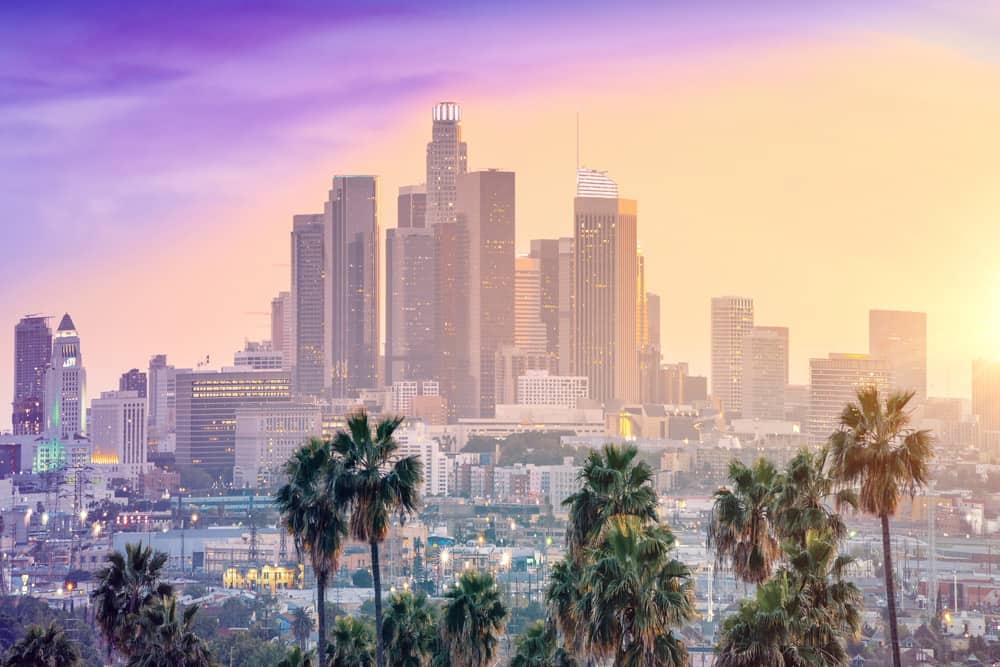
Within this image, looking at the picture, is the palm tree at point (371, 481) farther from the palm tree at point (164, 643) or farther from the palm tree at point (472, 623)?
the palm tree at point (164, 643)

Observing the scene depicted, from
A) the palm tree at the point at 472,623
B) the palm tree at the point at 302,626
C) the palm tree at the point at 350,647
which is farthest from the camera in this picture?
the palm tree at the point at 302,626

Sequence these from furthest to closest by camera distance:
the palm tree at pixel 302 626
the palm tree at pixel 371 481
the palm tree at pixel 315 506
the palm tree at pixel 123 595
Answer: the palm tree at pixel 302 626
the palm tree at pixel 123 595
the palm tree at pixel 315 506
the palm tree at pixel 371 481

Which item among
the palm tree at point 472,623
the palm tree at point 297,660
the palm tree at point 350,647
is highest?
the palm tree at point 472,623

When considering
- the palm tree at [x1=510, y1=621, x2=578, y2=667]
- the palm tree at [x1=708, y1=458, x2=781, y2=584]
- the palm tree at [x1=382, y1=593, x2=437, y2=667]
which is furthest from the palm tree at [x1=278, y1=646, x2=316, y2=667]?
the palm tree at [x1=708, y1=458, x2=781, y2=584]

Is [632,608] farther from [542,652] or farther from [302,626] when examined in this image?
[302,626]

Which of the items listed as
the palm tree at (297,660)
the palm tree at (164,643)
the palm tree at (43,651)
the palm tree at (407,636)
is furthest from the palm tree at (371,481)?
the palm tree at (43,651)

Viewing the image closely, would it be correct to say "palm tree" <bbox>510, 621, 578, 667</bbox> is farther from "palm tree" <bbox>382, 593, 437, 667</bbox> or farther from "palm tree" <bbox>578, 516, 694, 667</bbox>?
"palm tree" <bbox>578, 516, 694, 667</bbox>

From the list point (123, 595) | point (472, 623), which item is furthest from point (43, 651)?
point (472, 623)
